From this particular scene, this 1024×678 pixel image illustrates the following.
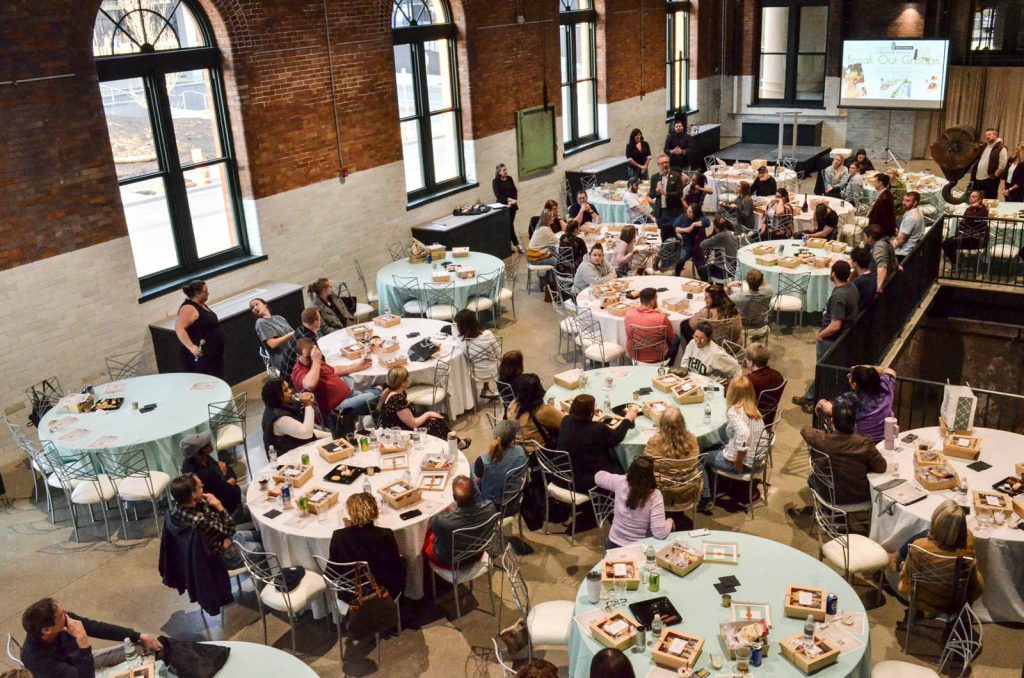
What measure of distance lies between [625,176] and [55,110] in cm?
1210

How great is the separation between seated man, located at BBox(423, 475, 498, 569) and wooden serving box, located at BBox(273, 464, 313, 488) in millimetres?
1266

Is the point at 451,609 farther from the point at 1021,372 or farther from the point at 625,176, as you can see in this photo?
the point at 625,176

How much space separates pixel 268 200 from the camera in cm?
1247

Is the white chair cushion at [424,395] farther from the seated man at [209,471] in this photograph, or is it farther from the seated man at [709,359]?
the seated man at [709,359]

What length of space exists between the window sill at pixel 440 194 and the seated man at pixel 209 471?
26.5ft

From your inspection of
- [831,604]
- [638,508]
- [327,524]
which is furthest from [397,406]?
[831,604]

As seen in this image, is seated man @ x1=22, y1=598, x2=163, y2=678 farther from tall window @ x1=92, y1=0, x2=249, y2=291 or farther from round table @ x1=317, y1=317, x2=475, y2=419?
tall window @ x1=92, y1=0, x2=249, y2=291

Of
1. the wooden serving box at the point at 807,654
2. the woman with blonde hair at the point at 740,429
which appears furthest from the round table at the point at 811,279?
the wooden serving box at the point at 807,654

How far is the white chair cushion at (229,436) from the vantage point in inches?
355

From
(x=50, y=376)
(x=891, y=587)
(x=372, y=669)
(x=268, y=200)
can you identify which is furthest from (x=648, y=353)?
(x=50, y=376)

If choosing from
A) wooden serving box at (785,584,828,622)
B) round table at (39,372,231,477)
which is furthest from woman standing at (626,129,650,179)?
wooden serving box at (785,584,828,622)

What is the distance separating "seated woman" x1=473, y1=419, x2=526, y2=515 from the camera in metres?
7.07

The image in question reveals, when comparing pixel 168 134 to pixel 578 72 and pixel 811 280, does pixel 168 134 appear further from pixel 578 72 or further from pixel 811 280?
pixel 578 72

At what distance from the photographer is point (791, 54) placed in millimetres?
23125
